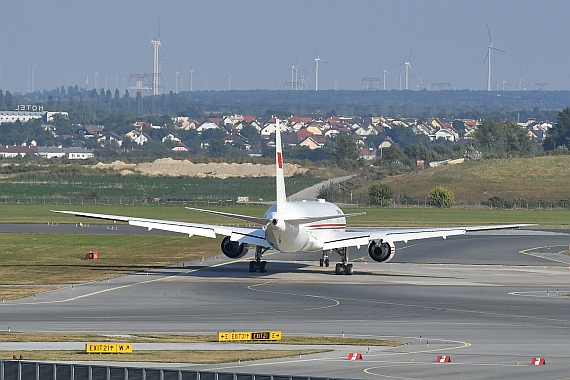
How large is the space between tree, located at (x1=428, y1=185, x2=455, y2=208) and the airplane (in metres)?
96.4

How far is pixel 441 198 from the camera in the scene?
562 feet

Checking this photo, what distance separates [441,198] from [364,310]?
116m

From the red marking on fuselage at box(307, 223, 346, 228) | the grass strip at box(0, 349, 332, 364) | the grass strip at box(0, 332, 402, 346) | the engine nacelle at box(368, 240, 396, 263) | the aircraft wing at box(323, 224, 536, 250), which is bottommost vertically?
the grass strip at box(0, 332, 402, 346)

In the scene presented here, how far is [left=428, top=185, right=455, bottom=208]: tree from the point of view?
171125 millimetres

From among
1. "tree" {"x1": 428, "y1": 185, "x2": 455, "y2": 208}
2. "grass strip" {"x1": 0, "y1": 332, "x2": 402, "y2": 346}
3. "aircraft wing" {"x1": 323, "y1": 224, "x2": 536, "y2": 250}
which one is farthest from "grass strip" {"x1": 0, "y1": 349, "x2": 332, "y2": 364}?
"tree" {"x1": 428, "y1": 185, "x2": 455, "y2": 208}

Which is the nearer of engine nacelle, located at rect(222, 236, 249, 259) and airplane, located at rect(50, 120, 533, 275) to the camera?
airplane, located at rect(50, 120, 533, 275)

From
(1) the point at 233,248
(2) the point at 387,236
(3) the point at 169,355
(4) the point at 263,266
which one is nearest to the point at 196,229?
(1) the point at 233,248

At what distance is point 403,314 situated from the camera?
55.6m

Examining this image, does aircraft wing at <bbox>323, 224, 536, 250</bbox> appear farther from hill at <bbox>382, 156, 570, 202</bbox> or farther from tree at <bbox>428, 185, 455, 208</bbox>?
hill at <bbox>382, 156, 570, 202</bbox>

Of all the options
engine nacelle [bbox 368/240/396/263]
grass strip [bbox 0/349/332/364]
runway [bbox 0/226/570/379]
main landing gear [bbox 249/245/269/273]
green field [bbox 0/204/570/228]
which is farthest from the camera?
green field [bbox 0/204/570/228]

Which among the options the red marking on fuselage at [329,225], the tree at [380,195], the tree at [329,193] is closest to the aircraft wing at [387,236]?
the red marking on fuselage at [329,225]

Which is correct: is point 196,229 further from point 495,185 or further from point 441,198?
point 495,185

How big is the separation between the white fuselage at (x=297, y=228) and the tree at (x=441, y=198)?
9877cm

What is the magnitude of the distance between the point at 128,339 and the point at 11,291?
20.2m
